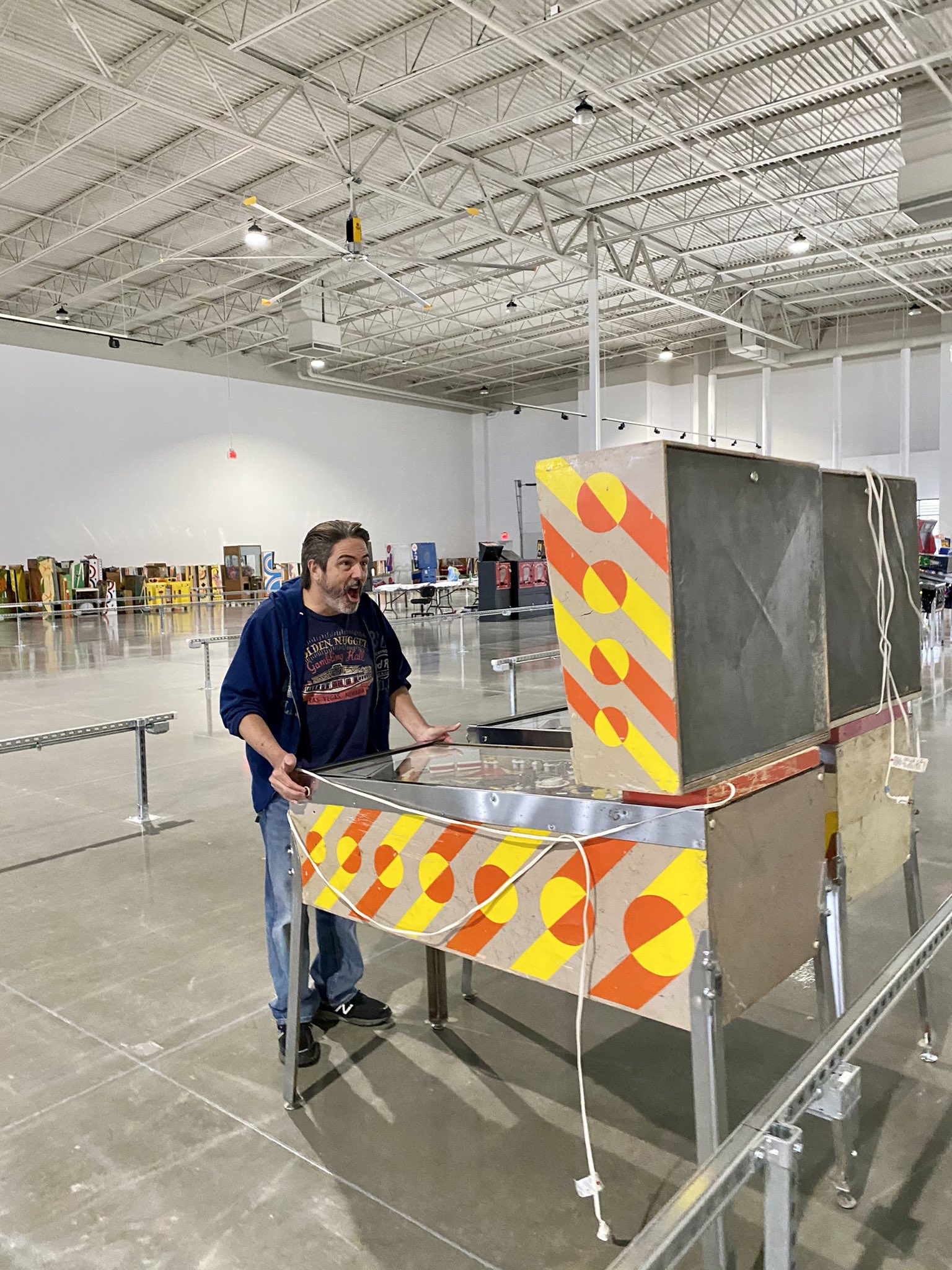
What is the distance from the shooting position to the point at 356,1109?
225 cm

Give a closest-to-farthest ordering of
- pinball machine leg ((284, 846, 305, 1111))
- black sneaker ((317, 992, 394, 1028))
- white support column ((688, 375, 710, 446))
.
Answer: pinball machine leg ((284, 846, 305, 1111)) → black sneaker ((317, 992, 394, 1028)) → white support column ((688, 375, 710, 446))

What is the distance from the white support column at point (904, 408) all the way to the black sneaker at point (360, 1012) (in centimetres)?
2090

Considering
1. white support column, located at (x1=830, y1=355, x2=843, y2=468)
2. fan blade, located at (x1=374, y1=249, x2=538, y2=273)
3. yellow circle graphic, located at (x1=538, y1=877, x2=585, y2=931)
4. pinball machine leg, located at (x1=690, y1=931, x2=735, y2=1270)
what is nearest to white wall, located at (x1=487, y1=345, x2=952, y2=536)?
white support column, located at (x1=830, y1=355, x2=843, y2=468)

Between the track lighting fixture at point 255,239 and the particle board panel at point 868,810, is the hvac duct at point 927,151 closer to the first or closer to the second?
the track lighting fixture at point 255,239

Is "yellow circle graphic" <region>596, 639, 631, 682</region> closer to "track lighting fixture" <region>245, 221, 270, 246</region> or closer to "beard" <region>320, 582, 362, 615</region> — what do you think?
"beard" <region>320, 582, 362, 615</region>

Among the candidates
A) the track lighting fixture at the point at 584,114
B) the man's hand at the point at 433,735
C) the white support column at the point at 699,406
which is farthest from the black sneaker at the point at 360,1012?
the white support column at the point at 699,406

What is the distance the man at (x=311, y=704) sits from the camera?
2.47 metres

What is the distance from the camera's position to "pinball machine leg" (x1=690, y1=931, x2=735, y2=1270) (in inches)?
58.3

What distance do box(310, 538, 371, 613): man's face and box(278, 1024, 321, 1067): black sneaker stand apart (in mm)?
1128

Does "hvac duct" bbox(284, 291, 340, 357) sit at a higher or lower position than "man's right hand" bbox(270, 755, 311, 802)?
higher

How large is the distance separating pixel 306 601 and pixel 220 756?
4.13 m

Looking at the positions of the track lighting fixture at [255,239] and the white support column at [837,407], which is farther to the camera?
the white support column at [837,407]

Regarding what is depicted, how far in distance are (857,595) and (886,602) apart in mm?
158

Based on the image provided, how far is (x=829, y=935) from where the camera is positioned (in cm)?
191
